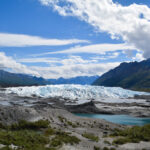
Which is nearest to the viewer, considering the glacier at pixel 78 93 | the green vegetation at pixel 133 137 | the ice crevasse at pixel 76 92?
the green vegetation at pixel 133 137

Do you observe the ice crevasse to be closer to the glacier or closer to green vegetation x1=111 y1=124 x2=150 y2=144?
the glacier

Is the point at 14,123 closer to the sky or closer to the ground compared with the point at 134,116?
closer to the sky

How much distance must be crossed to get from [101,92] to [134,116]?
186 feet

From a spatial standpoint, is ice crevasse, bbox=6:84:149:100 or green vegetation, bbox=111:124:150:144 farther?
ice crevasse, bbox=6:84:149:100

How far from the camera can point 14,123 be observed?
25.3 m

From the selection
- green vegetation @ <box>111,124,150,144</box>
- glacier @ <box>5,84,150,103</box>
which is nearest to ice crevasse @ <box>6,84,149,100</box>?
glacier @ <box>5,84,150,103</box>

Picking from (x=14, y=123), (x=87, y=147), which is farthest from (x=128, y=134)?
(x=14, y=123)

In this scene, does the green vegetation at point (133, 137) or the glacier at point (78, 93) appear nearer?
the green vegetation at point (133, 137)

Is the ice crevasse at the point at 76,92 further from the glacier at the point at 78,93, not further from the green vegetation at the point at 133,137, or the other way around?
the green vegetation at the point at 133,137

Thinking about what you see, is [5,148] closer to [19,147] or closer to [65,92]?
[19,147]

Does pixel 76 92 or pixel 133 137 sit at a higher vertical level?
pixel 76 92

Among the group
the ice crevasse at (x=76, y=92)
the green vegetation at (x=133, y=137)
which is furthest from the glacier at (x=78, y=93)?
the green vegetation at (x=133, y=137)

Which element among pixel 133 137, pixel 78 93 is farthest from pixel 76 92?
pixel 133 137

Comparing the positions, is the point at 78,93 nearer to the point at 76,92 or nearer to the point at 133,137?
the point at 76,92
